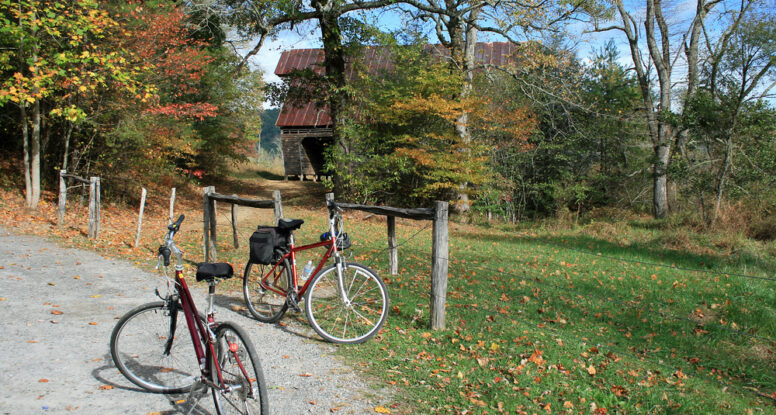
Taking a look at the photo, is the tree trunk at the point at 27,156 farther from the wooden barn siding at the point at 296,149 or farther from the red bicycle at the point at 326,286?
the wooden barn siding at the point at 296,149

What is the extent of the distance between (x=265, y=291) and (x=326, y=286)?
847mm

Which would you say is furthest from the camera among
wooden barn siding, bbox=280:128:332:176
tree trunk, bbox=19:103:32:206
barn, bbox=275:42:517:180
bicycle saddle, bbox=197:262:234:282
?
wooden barn siding, bbox=280:128:332:176

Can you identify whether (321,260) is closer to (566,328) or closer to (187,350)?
(187,350)

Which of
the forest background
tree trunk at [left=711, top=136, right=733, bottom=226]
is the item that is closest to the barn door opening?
the forest background

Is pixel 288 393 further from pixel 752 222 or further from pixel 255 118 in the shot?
pixel 255 118

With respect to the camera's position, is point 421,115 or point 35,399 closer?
point 35,399

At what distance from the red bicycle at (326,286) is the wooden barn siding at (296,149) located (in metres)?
24.6

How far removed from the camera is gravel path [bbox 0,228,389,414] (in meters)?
3.98

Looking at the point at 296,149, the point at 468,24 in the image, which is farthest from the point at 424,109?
the point at 296,149

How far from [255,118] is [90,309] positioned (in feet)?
84.4

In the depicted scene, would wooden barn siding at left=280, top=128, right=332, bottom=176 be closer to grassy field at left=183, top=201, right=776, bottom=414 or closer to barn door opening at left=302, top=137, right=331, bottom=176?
barn door opening at left=302, top=137, right=331, bottom=176

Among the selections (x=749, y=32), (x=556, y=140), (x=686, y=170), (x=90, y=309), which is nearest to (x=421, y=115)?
(x=556, y=140)

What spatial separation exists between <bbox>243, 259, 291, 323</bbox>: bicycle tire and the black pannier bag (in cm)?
18

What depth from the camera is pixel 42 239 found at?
10414mm
